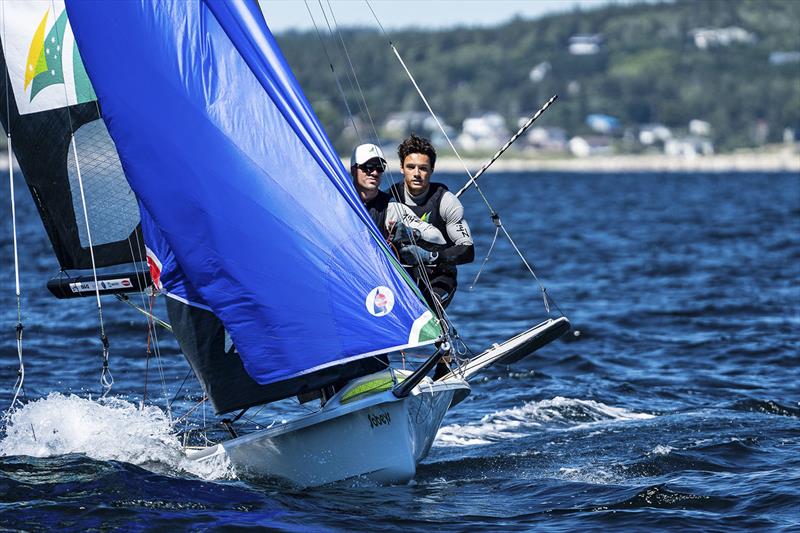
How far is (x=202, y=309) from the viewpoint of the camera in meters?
8.68

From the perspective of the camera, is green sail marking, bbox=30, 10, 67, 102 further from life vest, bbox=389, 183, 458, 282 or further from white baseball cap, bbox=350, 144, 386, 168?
life vest, bbox=389, 183, 458, 282

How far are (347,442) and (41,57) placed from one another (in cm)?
343

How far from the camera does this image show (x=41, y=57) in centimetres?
917

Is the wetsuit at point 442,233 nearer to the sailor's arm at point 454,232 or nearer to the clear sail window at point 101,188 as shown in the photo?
the sailor's arm at point 454,232

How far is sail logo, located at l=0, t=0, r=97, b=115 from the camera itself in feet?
29.9

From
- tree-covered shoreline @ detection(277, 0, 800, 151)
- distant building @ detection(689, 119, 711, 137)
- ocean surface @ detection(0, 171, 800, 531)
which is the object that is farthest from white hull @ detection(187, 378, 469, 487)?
distant building @ detection(689, 119, 711, 137)

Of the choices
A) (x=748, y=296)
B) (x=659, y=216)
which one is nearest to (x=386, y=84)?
(x=659, y=216)

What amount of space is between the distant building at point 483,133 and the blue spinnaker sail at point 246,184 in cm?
15752

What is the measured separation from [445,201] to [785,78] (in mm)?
186569

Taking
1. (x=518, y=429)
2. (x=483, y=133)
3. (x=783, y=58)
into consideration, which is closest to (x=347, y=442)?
(x=518, y=429)

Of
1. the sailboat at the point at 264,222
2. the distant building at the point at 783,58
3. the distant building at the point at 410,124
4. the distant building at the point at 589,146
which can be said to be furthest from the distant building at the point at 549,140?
the sailboat at the point at 264,222

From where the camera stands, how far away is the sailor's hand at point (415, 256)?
8.86 metres

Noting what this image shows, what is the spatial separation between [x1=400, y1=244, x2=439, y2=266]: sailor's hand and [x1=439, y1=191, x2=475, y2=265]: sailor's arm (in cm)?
7

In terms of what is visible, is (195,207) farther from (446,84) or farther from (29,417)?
(446,84)
